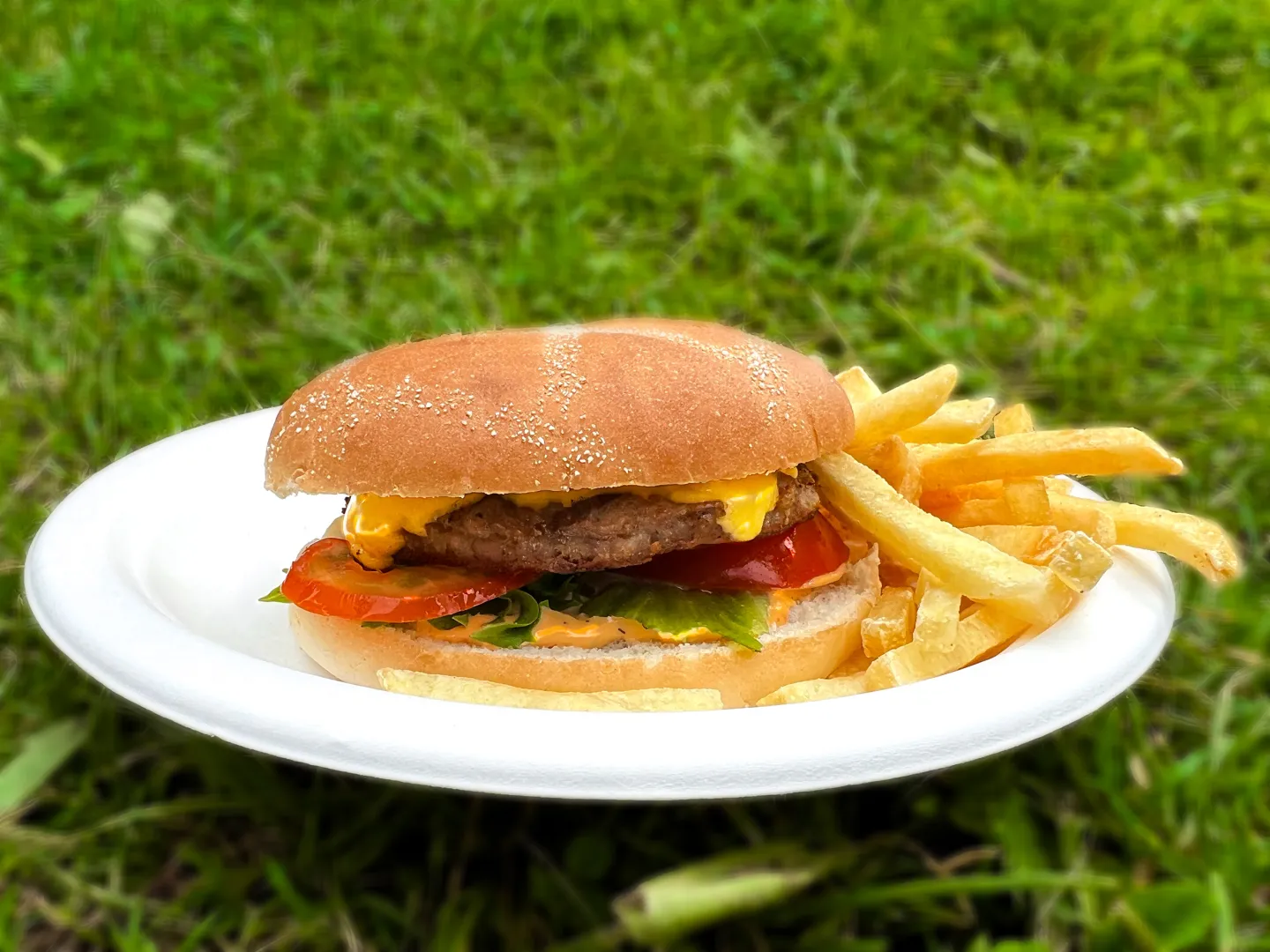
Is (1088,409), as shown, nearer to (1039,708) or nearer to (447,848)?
(1039,708)

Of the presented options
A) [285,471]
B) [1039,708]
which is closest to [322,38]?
[285,471]

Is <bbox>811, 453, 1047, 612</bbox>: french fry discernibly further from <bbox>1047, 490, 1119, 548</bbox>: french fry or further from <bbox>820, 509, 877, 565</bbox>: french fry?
<bbox>1047, 490, 1119, 548</bbox>: french fry

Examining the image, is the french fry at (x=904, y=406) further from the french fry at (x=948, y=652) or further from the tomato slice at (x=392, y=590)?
the tomato slice at (x=392, y=590)

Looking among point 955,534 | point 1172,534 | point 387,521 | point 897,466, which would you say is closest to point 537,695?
point 387,521

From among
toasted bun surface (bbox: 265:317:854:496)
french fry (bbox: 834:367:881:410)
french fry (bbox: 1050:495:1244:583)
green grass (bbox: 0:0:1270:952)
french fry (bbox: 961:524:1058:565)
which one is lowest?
green grass (bbox: 0:0:1270:952)

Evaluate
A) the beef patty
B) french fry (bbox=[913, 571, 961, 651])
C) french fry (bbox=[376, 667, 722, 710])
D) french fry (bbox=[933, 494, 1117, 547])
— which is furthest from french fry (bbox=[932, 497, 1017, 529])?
french fry (bbox=[376, 667, 722, 710])

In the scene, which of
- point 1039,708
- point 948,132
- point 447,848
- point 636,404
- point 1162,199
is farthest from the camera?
point 948,132

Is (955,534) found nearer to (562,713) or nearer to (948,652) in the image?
(948,652)
